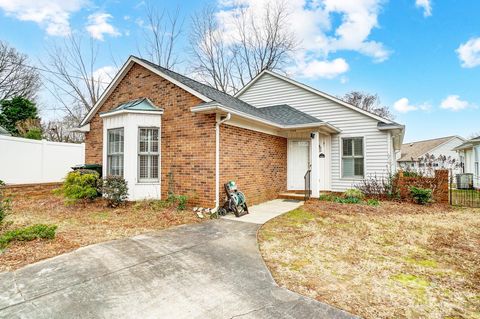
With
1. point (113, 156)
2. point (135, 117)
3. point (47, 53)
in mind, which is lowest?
point (113, 156)

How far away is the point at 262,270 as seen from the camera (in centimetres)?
366

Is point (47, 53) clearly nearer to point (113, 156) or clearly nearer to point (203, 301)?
point (113, 156)

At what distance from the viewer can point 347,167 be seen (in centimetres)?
1169

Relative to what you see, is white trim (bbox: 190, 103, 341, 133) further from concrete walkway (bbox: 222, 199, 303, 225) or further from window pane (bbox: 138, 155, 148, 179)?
concrete walkway (bbox: 222, 199, 303, 225)

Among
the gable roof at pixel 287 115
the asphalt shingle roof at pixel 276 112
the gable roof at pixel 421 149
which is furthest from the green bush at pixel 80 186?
the gable roof at pixel 421 149

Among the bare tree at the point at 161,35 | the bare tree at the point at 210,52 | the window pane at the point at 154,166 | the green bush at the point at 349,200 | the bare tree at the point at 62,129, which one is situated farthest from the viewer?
the bare tree at the point at 62,129

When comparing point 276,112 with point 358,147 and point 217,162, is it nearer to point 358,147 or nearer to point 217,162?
point 358,147

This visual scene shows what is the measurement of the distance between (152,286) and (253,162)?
6.39m

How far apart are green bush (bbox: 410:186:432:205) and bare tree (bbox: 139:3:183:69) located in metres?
21.4

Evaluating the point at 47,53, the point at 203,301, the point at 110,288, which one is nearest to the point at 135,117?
the point at 110,288

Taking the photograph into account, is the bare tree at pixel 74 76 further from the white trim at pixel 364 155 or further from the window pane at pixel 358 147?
the window pane at pixel 358 147

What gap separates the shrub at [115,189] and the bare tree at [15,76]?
2428cm

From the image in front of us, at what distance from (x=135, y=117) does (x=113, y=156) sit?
1815 mm

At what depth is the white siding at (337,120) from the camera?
10898 millimetres
